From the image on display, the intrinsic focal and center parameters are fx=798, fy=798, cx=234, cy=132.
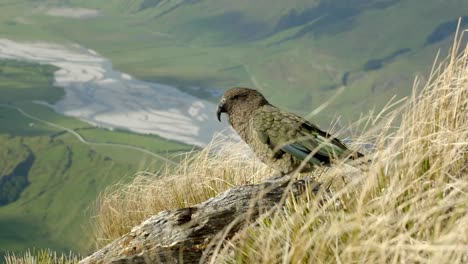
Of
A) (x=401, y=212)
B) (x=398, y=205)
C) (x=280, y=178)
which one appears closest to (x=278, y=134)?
(x=280, y=178)

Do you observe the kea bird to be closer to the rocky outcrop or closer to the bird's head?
the bird's head

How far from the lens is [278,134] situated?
685 cm

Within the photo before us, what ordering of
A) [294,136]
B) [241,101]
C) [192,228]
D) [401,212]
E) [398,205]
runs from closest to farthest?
[401,212], [398,205], [192,228], [294,136], [241,101]

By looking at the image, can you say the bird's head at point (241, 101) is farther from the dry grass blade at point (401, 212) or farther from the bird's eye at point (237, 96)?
the dry grass blade at point (401, 212)

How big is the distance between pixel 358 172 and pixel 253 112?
121 cm

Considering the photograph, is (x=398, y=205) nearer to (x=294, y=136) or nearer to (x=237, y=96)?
(x=294, y=136)

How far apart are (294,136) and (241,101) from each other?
755 mm

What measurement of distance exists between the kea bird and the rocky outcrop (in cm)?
27

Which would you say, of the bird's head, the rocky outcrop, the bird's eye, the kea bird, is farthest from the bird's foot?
the bird's eye

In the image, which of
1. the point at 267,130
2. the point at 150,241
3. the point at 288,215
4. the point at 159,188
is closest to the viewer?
the point at 288,215

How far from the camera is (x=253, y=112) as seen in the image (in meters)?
7.16

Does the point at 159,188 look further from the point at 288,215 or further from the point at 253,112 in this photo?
the point at 288,215

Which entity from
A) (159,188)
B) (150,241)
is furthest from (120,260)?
(159,188)

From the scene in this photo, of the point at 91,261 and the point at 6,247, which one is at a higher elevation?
the point at 91,261
